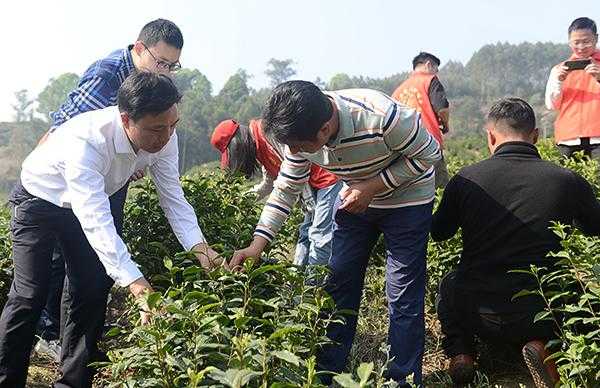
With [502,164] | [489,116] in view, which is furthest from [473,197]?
[489,116]

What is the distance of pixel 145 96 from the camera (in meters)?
2.72

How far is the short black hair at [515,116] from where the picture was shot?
3.36 meters

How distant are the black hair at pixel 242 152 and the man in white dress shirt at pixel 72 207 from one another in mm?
944

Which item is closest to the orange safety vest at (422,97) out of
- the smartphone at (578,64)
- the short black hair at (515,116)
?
the smartphone at (578,64)

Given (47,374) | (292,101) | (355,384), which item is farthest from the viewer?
(47,374)

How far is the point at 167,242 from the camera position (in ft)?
12.4

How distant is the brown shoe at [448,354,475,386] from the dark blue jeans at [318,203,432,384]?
347mm

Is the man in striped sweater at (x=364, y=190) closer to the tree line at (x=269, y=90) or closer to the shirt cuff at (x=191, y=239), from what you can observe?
the shirt cuff at (x=191, y=239)

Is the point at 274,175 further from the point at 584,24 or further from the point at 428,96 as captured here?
the point at 584,24

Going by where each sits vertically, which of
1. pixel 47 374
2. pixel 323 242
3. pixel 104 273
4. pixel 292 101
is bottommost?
pixel 47 374

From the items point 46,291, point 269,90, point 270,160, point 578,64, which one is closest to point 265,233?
point 46,291

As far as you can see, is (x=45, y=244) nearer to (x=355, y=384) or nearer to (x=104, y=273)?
(x=104, y=273)

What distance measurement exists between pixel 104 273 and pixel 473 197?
175 cm

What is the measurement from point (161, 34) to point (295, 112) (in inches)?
62.3
